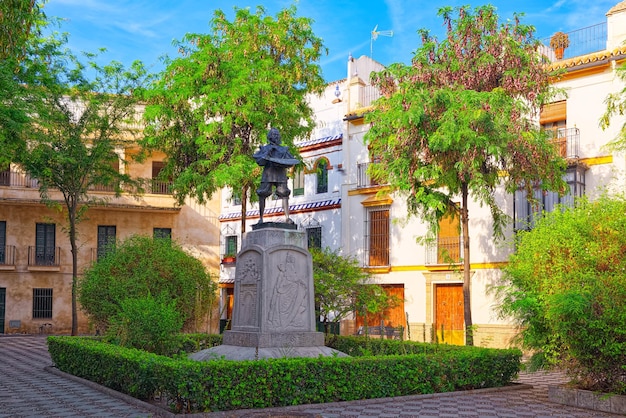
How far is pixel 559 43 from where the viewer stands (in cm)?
2473

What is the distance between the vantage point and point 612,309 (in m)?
11.3

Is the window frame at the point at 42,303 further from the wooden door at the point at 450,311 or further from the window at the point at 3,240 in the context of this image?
the wooden door at the point at 450,311

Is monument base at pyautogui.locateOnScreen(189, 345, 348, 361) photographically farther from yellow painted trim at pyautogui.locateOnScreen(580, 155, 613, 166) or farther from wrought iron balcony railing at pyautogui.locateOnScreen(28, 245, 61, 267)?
wrought iron balcony railing at pyautogui.locateOnScreen(28, 245, 61, 267)

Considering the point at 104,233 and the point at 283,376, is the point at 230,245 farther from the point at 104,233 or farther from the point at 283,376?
the point at 283,376

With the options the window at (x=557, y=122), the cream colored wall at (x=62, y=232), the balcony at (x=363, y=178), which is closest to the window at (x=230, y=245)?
the cream colored wall at (x=62, y=232)

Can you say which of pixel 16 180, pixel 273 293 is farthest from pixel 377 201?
pixel 16 180

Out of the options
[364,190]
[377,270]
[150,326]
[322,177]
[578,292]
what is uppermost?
[322,177]

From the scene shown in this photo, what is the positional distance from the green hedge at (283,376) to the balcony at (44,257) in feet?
58.7

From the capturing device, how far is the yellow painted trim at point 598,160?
21.3 meters

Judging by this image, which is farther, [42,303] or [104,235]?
[104,235]

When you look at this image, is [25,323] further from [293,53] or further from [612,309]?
[612,309]

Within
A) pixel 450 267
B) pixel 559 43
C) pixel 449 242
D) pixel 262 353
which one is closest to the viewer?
pixel 262 353

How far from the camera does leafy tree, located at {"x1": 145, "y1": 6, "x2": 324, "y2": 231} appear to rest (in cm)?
2294

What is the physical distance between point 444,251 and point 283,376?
13.8 m
